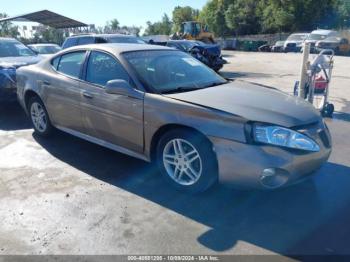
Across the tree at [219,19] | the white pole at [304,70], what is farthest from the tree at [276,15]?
the white pole at [304,70]

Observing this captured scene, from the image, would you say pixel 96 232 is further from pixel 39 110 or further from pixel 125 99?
pixel 39 110

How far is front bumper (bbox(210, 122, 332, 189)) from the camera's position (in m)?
3.12

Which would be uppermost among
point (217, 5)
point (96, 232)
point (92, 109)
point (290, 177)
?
point (217, 5)

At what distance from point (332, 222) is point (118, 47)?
3.12 metres

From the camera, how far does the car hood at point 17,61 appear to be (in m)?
7.37

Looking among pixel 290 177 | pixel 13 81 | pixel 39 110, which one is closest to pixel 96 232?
pixel 290 177

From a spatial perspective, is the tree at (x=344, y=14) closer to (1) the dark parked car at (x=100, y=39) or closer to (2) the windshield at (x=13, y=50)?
(1) the dark parked car at (x=100, y=39)

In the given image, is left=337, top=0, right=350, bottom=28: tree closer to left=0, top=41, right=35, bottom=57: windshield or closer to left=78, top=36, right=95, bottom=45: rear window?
left=78, top=36, right=95, bottom=45: rear window

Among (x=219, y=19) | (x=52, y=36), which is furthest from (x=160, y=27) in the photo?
(x=52, y=36)

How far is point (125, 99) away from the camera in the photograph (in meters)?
3.88

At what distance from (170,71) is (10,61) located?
4.97 meters

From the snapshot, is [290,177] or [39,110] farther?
[39,110]

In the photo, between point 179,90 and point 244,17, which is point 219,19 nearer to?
point 244,17

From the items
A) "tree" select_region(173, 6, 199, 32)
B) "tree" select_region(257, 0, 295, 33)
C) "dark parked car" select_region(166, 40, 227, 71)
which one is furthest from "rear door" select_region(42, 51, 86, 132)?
"tree" select_region(173, 6, 199, 32)
